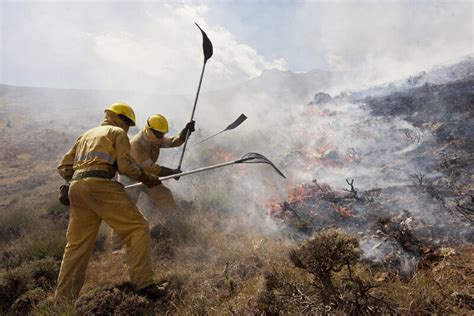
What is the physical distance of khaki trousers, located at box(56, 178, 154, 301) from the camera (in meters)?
3.11

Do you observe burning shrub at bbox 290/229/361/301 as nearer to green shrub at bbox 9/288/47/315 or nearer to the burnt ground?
the burnt ground

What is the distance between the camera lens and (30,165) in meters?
17.6

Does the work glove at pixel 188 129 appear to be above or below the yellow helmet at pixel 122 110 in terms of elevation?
below

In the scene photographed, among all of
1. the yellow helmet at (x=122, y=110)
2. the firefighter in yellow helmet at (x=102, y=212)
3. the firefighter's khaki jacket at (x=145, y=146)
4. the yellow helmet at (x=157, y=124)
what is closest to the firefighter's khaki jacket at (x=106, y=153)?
the firefighter in yellow helmet at (x=102, y=212)

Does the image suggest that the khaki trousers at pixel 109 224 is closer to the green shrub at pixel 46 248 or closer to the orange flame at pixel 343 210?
the green shrub at pixel 46 248

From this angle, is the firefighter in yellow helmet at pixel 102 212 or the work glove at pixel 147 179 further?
the work glove at pixel 147 179

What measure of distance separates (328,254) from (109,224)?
2198 mm

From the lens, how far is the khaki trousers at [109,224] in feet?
10.2

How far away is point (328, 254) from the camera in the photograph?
2.30 meters

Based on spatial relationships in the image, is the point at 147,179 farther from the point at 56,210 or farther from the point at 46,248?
the point at 56,210

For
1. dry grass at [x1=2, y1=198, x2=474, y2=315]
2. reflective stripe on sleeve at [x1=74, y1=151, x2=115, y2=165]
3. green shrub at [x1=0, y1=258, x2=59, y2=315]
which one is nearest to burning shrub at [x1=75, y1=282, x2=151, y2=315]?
dry grass at [x1=2, y1=198, x2=474, y2=315]

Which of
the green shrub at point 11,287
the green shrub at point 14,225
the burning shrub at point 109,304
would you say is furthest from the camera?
the green shrub at point 14,225

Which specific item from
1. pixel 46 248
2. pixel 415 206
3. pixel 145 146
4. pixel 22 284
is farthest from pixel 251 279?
pixel 46 248

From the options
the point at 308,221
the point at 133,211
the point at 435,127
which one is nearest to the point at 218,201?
the point at 308,221
